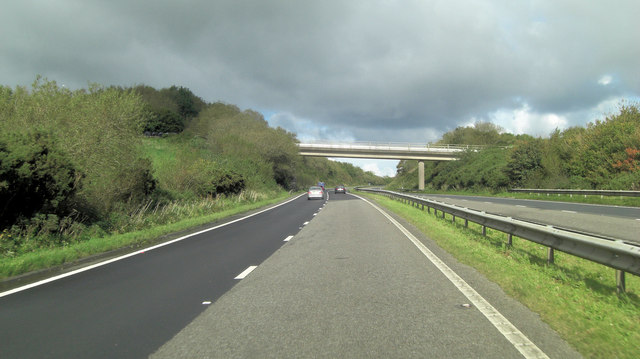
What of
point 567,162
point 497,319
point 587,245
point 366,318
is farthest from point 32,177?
point 567,162

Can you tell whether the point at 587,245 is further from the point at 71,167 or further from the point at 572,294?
the point at 71,167

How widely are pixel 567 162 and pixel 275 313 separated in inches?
1955

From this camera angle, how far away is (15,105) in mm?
15242

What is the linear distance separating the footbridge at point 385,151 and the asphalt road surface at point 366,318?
2400 inches

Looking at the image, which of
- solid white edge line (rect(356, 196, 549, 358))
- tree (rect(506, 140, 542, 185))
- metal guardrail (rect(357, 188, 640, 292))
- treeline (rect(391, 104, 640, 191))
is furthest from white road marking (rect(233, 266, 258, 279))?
tree (rect(506, 140, 542, 185))

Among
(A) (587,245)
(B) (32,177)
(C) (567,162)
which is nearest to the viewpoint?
(A) (587,245)

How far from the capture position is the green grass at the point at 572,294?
453cm

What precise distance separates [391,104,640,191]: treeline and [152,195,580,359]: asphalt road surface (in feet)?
109

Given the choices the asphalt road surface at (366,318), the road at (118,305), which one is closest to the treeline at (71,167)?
the road at (118,305)

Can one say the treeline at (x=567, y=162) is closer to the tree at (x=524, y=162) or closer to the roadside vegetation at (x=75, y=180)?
the tree at (x=524, y=162)

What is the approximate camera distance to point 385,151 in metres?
69.8

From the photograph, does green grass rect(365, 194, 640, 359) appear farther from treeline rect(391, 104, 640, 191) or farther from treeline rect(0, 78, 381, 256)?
treeline rect(391, 104, 640, 191)

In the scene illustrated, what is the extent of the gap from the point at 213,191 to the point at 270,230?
19.9m

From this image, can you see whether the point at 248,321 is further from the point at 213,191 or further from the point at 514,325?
the point at 213,191
